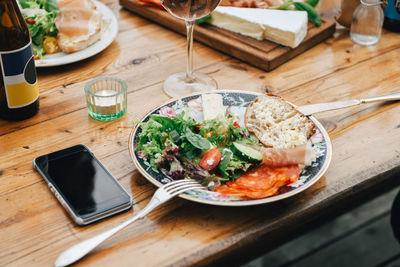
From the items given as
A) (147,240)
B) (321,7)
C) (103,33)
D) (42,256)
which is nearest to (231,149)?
(147,240)

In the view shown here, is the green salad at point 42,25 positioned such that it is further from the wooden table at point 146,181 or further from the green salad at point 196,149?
the green salad at point 196,149

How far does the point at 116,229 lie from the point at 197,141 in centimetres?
29

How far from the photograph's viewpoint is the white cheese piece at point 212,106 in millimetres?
1230

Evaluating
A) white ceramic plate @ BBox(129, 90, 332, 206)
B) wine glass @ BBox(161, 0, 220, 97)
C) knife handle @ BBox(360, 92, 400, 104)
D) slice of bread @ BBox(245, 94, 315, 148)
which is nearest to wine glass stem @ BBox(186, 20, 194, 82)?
wine glass @ BBox(161, 0, 220, 97)

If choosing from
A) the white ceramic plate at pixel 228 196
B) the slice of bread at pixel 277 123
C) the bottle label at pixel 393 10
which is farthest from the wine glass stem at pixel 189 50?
the bottle label at pixel 393 10

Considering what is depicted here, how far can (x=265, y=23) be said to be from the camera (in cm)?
162

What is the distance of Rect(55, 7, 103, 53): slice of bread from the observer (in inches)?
60.2

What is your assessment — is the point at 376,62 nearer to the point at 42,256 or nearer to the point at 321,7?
the point at 321,7

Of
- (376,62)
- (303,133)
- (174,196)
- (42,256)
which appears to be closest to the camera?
(42,256)

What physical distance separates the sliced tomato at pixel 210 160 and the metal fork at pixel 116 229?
0.24ft

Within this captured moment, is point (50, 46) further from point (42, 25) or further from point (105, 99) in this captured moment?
point (105, 99)

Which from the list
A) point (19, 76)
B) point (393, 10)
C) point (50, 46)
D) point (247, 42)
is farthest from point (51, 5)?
point (393, 10)

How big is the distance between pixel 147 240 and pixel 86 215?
134 mm

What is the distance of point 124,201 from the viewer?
98 centimetres
